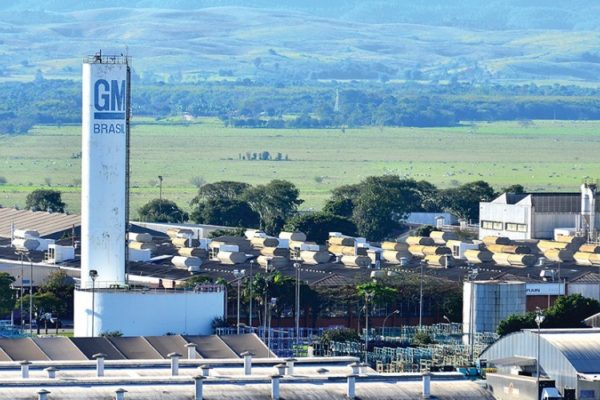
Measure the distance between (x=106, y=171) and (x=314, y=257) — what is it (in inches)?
845

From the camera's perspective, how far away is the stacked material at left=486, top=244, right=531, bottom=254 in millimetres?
95312

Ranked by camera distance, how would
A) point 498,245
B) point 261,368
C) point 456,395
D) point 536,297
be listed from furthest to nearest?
1. point 498,245
2. point 536,297
3. point 261,368
4. point 456,395

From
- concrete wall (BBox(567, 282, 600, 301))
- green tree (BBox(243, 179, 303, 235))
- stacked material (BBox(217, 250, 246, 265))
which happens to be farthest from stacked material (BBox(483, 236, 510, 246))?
green tree (BBox(243, 179, 303, 235))

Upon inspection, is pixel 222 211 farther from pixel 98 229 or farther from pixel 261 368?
pixel 261 368

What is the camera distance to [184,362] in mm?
50031

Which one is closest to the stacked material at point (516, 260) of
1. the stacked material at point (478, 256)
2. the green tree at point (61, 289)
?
the stacked material at point (478, 256)

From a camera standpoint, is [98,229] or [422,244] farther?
[422,244]

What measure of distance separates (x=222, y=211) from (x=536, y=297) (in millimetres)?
45335

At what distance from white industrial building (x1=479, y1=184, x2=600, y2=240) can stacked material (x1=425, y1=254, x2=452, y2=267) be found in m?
12.1

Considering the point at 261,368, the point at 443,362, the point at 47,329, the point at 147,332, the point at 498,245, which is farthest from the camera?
the point at 498,245

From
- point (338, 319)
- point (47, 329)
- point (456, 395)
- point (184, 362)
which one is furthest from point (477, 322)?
point (456, 395)

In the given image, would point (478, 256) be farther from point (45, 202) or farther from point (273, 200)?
point (45, 202)

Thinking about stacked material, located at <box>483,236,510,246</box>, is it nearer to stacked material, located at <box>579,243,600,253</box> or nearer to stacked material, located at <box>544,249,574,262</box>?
stacked material, located at <box>544,249,574,262</box>

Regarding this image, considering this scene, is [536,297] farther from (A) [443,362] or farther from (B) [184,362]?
(B) [184,362]
